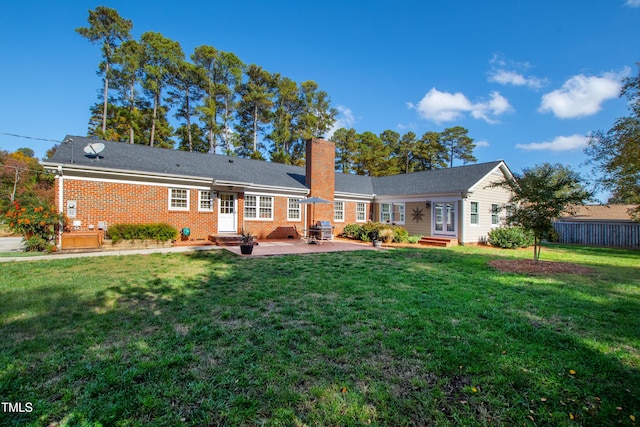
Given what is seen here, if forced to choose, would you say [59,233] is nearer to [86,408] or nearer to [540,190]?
[86,408]

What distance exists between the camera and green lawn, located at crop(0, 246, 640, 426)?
2350 mm

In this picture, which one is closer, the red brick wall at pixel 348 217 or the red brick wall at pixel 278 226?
the red brick wall at pixel 278 226

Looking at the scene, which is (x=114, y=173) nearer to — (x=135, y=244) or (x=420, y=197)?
(x=135, y=244)

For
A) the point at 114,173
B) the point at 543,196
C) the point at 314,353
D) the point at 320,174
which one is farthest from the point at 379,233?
the point at 314,353

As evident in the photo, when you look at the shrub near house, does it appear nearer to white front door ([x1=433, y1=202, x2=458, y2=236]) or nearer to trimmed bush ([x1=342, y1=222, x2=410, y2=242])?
trimmed bush ([x1=342, y1=222, x2=410, y2=242])

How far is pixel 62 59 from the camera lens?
16.4 metres

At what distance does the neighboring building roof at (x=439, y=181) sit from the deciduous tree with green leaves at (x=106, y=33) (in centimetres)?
2504

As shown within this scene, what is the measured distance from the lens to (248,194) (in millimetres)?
15797

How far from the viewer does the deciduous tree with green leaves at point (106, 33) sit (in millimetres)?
24625

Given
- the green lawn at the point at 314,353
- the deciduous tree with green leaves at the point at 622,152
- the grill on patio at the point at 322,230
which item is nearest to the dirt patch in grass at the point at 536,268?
the green lawn at the point at 314,353

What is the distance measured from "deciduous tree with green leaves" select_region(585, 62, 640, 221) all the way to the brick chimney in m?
15.6

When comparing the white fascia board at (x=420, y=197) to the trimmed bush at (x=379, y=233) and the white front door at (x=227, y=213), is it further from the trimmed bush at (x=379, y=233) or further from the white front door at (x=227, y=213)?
the white front door at (x=227, y=213)

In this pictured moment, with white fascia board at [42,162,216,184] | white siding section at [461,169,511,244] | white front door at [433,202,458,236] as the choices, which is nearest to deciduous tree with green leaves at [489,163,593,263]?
white siding section at [461,169,511,244]

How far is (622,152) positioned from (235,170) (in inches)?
841
